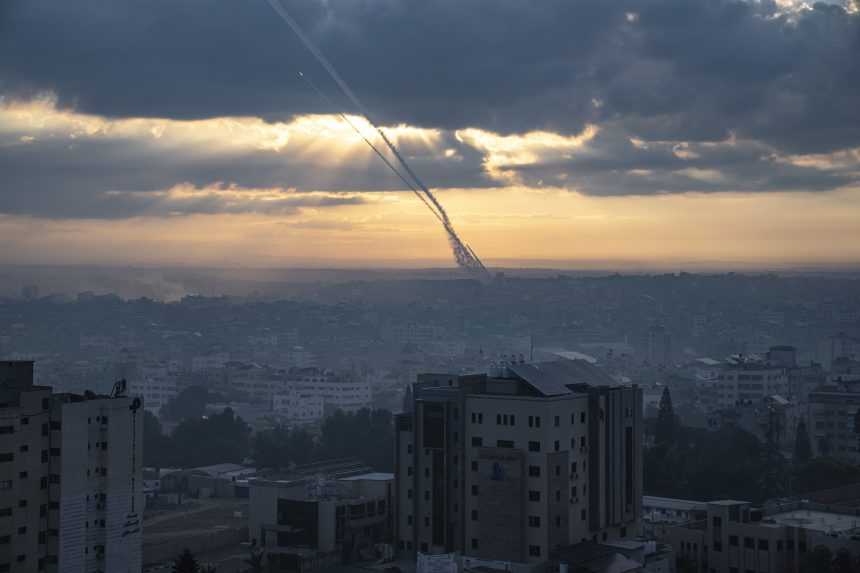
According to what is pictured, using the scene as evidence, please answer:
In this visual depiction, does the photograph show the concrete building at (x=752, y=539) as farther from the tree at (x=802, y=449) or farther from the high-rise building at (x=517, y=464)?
Result: the tree at (x=802, y=449)

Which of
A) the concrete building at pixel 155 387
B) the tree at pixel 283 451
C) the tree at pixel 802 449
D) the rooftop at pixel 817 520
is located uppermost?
the rooftop at pixel 817 520

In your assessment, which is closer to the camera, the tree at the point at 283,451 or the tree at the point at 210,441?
the tree at the point at 283,451

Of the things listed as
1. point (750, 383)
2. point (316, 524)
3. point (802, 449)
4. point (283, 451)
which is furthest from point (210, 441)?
point (750, 383)

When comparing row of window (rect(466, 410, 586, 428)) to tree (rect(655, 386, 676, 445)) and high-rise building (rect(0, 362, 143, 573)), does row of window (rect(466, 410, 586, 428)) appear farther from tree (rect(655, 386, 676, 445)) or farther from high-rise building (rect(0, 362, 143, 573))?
tree (rect(655, 386, 676, 445))

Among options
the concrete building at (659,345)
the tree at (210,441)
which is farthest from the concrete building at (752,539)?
the concrete building at (659,345)

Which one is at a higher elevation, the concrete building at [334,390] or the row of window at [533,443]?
the row of window at [533,443]

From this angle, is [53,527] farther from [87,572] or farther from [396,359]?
[396,359]

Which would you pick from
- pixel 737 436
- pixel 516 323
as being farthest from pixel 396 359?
pixel 737 436
